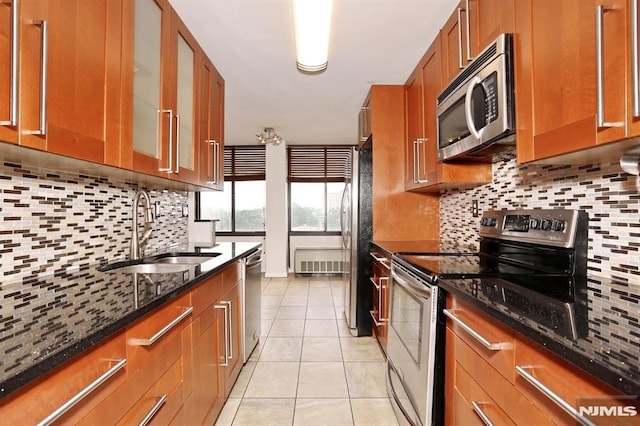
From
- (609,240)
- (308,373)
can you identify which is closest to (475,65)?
(609,240)

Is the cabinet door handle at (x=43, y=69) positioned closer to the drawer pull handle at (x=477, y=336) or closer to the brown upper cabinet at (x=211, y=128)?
the brown upper cabinet at (x=211, y=128)

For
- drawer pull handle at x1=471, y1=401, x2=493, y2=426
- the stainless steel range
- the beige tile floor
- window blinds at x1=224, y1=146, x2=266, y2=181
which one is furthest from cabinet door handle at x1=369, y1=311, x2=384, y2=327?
window blinds at x1=224, y1=146, x2=266, y2=181

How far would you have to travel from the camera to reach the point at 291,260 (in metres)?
6.23

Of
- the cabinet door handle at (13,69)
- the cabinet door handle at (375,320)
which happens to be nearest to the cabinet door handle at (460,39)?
the cabinet door handle at (13,69)

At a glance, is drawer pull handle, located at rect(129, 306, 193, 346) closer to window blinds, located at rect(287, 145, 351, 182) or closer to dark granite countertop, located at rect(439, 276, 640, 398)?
dark granite countertop, located at rect(439, 276, 640, 398)

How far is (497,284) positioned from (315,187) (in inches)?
204

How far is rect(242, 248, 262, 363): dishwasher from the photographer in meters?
2.38

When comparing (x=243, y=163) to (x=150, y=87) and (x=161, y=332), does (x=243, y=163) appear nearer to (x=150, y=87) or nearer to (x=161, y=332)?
(x=150, y=87)

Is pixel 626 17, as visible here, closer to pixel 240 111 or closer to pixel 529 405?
pixel 529 405

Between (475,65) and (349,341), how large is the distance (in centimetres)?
243

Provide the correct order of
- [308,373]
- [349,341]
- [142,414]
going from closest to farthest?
[142,414], [308,373], [349,341]

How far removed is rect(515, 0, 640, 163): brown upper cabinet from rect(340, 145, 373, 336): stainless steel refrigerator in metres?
1.82

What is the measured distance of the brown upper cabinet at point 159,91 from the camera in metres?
1.37

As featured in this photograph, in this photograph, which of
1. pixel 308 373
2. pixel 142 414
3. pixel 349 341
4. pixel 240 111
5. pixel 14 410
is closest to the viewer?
pixel 14 410
